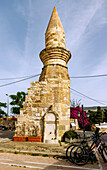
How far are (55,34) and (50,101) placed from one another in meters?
4.65

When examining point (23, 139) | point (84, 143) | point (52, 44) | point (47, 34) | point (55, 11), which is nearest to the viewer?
point (84, 143)

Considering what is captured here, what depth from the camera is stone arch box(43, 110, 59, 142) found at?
700cm

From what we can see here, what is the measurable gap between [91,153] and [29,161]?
2.06 metres

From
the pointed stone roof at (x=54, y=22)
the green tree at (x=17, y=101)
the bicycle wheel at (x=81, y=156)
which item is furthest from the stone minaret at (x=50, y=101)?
the green tree at (x=17, y=101)

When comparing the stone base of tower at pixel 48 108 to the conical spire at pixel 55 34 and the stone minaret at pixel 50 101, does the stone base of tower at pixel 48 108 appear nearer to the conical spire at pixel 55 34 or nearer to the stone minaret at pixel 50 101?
the stone minaret at pixel 50 101

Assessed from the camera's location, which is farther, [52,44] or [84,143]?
[52,44]

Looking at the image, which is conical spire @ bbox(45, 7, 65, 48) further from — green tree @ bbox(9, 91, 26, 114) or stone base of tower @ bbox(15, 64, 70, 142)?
green tree @ bbox(9, 91, 26, 114)

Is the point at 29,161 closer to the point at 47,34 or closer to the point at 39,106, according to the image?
the point at 39,106

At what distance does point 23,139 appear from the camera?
7.14 m

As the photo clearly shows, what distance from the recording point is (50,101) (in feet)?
24.8

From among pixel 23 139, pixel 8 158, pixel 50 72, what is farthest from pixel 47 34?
pixel 8 158

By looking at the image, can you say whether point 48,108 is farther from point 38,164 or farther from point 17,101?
point 17,101

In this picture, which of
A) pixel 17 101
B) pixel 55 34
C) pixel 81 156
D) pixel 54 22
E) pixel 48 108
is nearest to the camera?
pixel 81 156

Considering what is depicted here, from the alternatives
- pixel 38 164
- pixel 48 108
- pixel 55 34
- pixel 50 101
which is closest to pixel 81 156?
pixel 38 164
